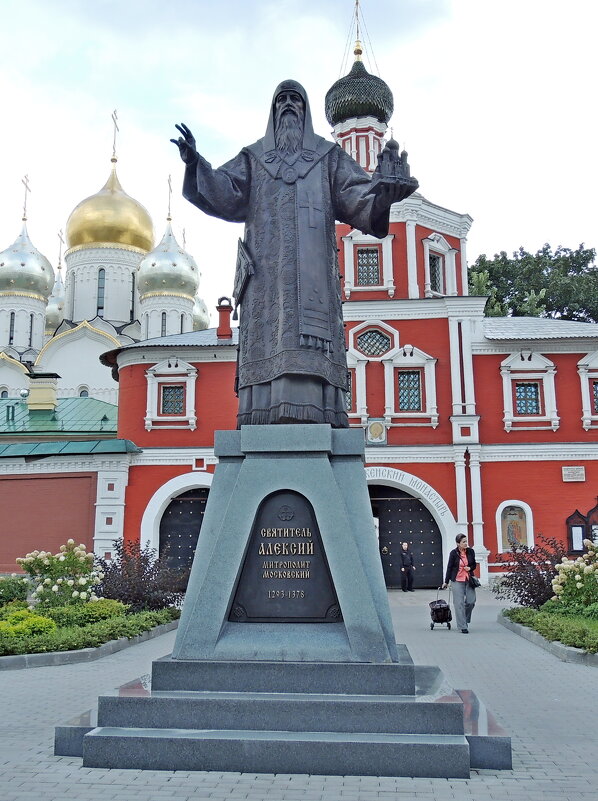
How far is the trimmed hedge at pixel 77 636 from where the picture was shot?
8836 mm

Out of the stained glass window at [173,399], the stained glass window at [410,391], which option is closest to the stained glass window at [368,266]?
the stained glass window at [410,391]

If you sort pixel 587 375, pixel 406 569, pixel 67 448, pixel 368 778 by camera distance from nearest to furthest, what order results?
pixel 368 778 → pixel 406 569 → pixel 587 375 → pixel 67 448

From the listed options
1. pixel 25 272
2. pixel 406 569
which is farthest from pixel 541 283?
pixel 25 272

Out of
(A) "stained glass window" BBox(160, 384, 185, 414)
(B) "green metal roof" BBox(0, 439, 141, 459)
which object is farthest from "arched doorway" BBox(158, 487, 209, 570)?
(A) "stained glass window" BBox(160, 384, 185, 414)

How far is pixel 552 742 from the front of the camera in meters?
5.07

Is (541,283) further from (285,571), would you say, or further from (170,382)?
(285,571)

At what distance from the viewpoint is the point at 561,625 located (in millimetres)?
9875

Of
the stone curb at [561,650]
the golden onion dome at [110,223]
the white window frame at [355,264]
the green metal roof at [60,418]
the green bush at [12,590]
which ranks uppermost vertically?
the golden onion dome at [110,223]

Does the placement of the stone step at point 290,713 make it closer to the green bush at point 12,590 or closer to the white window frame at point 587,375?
the green bush at point 12,590

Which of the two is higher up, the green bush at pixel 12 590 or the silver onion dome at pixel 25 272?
the silver onion dome at pixel 25 272

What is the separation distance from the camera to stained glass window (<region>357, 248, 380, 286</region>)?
2378 centimetres

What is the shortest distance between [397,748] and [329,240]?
3366 mm

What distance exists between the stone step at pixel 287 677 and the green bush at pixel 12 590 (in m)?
8.67

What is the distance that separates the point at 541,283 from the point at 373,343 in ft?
52.9
